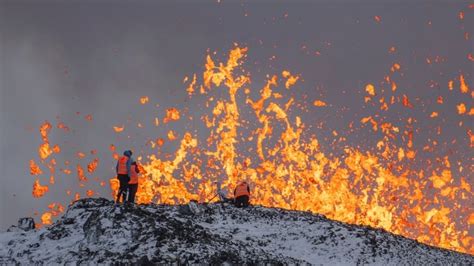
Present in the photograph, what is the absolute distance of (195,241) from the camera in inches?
653

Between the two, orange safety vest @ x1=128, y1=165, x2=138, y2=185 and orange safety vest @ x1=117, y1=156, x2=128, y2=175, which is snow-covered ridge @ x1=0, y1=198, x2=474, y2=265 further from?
orange safety vest @ x1=117, y1=156, x2=128, y2=175

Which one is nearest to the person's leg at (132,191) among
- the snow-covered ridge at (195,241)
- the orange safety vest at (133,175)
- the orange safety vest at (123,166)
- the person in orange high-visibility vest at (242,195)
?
the orange safety vest at (133,175)

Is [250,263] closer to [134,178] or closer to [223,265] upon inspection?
[223,265]

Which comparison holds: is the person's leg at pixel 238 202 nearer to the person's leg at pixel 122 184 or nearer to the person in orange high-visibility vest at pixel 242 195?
the person in orange high-visibility vest at pixel 242 195

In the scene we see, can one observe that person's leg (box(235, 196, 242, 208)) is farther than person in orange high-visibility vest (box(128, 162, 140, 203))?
Yes

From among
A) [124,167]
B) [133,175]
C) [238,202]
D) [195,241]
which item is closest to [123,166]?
[124,167]

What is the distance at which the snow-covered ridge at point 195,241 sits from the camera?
15.8m

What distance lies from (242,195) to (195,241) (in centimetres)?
1093

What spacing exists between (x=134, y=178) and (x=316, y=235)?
28.3 ft

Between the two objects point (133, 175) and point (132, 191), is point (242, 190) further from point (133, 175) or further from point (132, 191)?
point (133, 175)

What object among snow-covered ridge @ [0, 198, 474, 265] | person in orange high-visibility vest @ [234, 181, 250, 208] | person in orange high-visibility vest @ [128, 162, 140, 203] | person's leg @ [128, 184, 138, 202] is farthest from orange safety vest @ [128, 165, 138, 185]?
person in orange high-visibility vest @ [234, 181, 250, 208]

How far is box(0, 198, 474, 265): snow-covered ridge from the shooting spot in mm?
15766

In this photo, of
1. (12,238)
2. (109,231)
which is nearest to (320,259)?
(109,231)

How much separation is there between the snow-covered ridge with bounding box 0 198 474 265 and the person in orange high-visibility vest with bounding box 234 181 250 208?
7.48 ft
